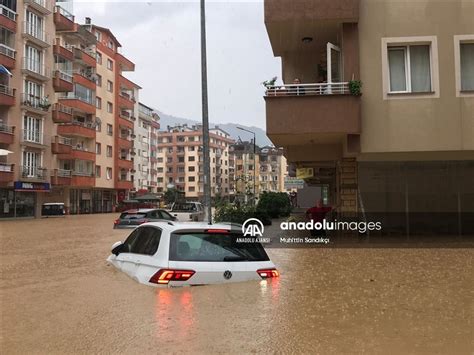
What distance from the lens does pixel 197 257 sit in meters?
6.77

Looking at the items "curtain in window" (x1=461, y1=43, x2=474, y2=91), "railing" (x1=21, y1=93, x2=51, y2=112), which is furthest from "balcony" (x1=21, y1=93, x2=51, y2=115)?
"curtain in window" (x1=461, y1=43, x2=474, y2=91)

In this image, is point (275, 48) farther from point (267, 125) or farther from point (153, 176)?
point (153, 176)

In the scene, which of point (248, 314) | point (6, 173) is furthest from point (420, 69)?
point (6, 173)

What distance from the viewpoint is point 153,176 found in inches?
3962

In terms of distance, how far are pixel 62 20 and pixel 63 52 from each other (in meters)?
3.01

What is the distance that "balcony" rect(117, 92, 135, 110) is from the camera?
219 feet

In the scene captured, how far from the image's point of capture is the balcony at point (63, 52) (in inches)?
1911

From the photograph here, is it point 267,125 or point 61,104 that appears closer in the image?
point 267,125

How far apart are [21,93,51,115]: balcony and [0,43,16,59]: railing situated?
318 centimetres

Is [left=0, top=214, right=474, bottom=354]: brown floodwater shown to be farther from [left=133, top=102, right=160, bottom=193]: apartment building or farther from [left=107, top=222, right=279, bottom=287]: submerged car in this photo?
[left=133, top=102, right=160, bottom=193]: apartment building

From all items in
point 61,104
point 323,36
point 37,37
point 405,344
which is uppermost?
point 37,37

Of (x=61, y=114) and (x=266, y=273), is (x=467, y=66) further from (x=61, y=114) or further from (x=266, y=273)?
(x=61, y=114)

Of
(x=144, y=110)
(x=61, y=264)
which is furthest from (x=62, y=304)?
(x=144, y=110)

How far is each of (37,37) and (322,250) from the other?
3931 cm
